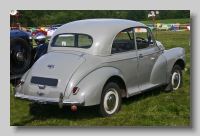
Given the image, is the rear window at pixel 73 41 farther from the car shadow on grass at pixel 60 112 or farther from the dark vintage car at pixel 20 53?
the dark vintage car at pixel 20 53

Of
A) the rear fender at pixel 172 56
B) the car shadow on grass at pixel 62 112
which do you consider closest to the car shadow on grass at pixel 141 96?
the rear fender at pixel 172 56

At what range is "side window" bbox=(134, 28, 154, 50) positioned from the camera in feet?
21.9

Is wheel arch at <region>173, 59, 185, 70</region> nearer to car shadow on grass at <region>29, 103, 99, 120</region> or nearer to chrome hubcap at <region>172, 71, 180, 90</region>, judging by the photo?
chrome hubcap at <region>172, 71, 180, 90</region>

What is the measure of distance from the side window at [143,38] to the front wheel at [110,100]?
1294mm

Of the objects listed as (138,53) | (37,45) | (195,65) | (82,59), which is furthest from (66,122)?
(37,45)

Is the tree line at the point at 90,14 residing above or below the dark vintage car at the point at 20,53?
above

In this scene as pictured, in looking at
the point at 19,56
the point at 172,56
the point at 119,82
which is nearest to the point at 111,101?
the point at 119,82

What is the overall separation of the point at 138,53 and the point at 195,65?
1.27 m

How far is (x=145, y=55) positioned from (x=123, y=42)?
592mm

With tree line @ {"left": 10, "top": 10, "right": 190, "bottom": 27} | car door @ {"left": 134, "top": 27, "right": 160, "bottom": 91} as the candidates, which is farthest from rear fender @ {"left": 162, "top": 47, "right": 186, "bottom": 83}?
tree line @ {"left": 10, "top": 10, "right": 190, "bottom": 27}

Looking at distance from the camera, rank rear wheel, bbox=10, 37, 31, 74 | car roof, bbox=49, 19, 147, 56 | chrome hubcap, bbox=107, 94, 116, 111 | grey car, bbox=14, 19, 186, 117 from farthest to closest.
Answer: rear wheel, bbox=10, 37, 31, 74 → car roof, bbox=49, 19, 147, 56 → chrome hubcap, bbox=107, 94, 116, 111 → grey car, bbox=14, 19, 186, 117

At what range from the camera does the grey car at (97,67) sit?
5309 mm

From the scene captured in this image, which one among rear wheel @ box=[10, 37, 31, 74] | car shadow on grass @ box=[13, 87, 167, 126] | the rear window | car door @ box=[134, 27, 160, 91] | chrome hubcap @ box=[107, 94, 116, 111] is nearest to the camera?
chrome hubcap @ box=[107, 94, 116, 111]

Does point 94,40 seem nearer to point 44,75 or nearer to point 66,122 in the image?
point 44,75
